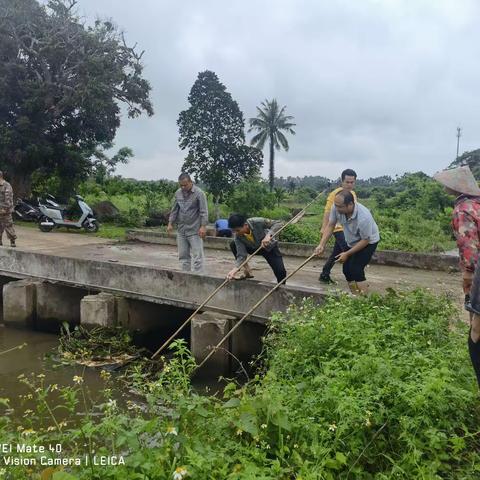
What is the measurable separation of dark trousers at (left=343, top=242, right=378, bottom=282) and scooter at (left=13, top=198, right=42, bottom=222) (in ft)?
41.5

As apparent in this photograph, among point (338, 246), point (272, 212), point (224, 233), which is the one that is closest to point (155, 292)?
point (338, 246)

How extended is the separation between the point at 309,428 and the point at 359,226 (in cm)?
281

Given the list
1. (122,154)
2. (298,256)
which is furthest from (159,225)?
(298,256)

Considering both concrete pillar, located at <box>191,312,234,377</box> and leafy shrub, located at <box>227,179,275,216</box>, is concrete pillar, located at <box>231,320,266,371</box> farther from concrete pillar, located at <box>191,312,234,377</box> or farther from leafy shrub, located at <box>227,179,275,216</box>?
leafy shrub, located at <box>227,179,275,216</box>

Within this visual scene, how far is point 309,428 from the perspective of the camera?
2822mm

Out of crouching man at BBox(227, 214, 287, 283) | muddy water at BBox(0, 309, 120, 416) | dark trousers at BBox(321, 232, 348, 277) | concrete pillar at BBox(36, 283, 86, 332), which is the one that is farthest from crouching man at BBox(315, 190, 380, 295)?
concrete pillar at BBox(36, 283, 86, 332)

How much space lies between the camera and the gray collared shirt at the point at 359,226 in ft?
17.0

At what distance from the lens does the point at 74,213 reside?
16.3 m

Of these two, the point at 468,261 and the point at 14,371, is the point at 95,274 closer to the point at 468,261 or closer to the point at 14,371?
the point at 14,371

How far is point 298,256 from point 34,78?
11.3 metres

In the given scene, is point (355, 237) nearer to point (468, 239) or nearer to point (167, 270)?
point (468, 239)

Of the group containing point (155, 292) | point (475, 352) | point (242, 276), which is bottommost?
point (155, 292)

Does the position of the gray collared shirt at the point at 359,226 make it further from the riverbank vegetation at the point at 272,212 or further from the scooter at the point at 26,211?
the scooter at the point at 26,211

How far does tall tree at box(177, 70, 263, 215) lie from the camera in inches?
787
